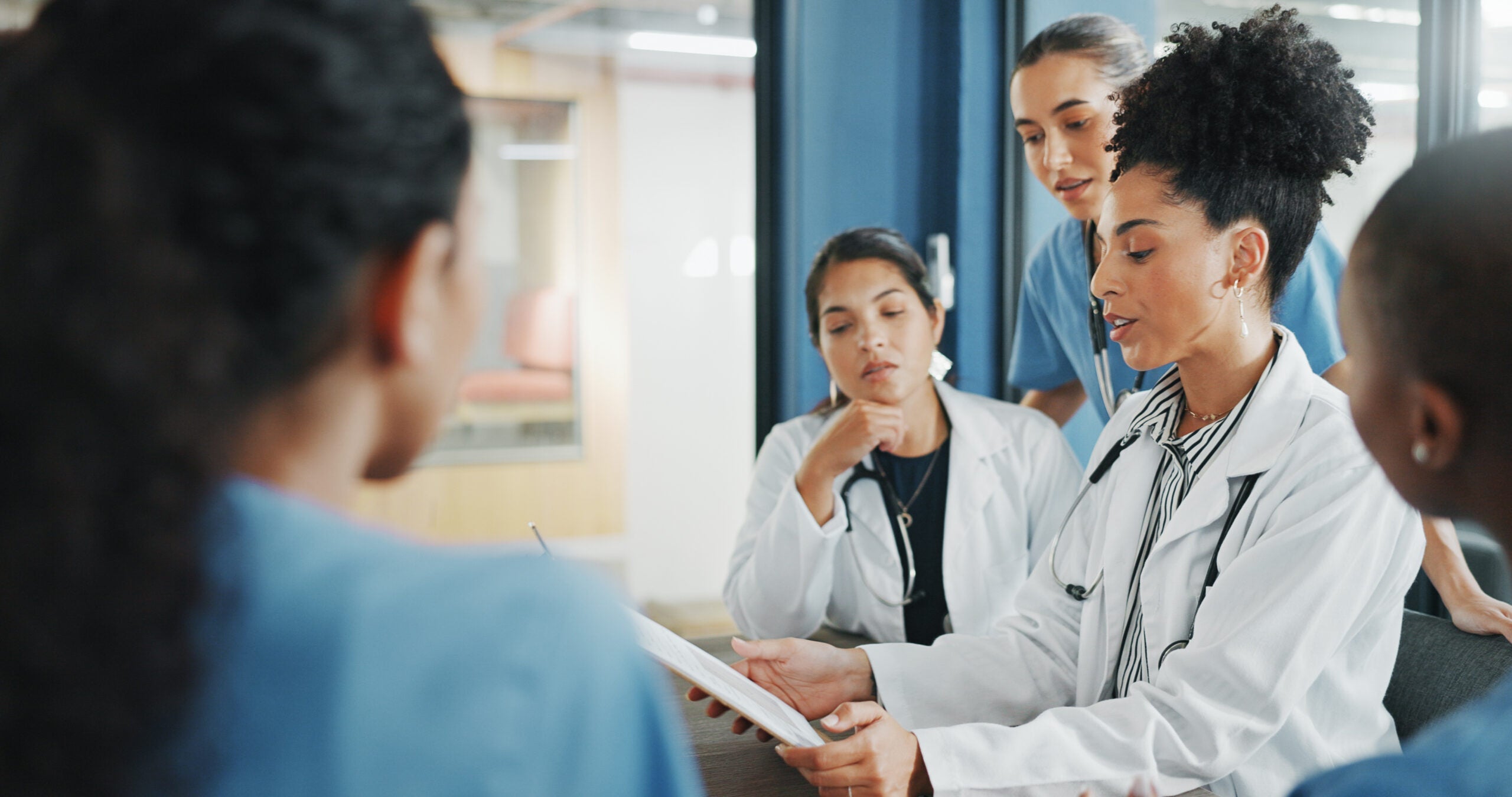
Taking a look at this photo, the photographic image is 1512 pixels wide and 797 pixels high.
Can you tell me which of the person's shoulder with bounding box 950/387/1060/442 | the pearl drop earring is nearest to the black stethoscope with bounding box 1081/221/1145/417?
the person's shoulder with bounding box 950/387/1060/442

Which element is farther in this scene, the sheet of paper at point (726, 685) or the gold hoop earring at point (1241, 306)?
the gold hoop earring at point (1241, 306)

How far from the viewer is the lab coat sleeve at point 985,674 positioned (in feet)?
4.53

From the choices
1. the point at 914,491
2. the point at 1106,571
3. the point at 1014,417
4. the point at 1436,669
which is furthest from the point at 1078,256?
the point at 1436,669

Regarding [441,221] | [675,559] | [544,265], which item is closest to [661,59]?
[544,265]

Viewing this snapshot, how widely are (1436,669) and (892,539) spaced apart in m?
0.87

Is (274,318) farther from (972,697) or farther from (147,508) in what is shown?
(972,697)

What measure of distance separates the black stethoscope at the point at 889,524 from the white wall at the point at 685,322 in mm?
975

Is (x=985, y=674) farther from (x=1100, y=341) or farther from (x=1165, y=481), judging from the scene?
(x=1100, y=341)

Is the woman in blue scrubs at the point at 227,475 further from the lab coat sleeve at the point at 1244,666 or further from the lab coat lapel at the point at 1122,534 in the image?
the lab coat lapel at the point at 1122,534

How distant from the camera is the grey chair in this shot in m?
1.17

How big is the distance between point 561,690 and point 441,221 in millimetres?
219

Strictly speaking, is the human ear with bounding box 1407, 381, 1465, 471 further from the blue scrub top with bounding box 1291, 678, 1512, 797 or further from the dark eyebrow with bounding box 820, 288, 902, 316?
the dark eyebrow with bounding box 820, 288, 902, 316

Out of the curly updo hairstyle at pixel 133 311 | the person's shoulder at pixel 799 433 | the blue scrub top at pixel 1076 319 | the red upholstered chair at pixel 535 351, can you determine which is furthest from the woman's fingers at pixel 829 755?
the red upholstered chair at pixel 535 351

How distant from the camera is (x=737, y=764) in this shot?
117 centimetres
